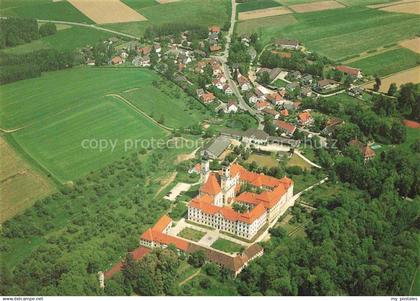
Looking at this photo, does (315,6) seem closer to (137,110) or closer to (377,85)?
(377,85)

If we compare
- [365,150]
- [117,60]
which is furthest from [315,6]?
[365,150]

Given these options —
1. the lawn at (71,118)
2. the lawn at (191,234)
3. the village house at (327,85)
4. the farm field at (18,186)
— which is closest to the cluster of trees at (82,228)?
the farm field at (18,186)

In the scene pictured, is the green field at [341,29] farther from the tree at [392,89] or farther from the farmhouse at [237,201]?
the farmhouse at [237,201]

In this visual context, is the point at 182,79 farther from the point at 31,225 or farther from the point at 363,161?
the point at 31,225

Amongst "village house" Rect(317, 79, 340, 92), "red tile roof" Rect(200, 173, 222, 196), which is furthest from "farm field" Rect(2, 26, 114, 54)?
"red tile roof" Rect(200, 173, 222, 196)

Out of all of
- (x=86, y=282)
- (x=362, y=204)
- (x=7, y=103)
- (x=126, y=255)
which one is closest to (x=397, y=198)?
(x=362, y=204)

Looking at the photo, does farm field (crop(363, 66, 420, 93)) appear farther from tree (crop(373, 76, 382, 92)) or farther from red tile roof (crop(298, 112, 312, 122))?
red tile roof (crop(298, 112, 312, 122))

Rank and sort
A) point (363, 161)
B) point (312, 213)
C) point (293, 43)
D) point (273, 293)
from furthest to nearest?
point (293, 43) → point (363, 161) → point (312, 213) → point (273, 293)
